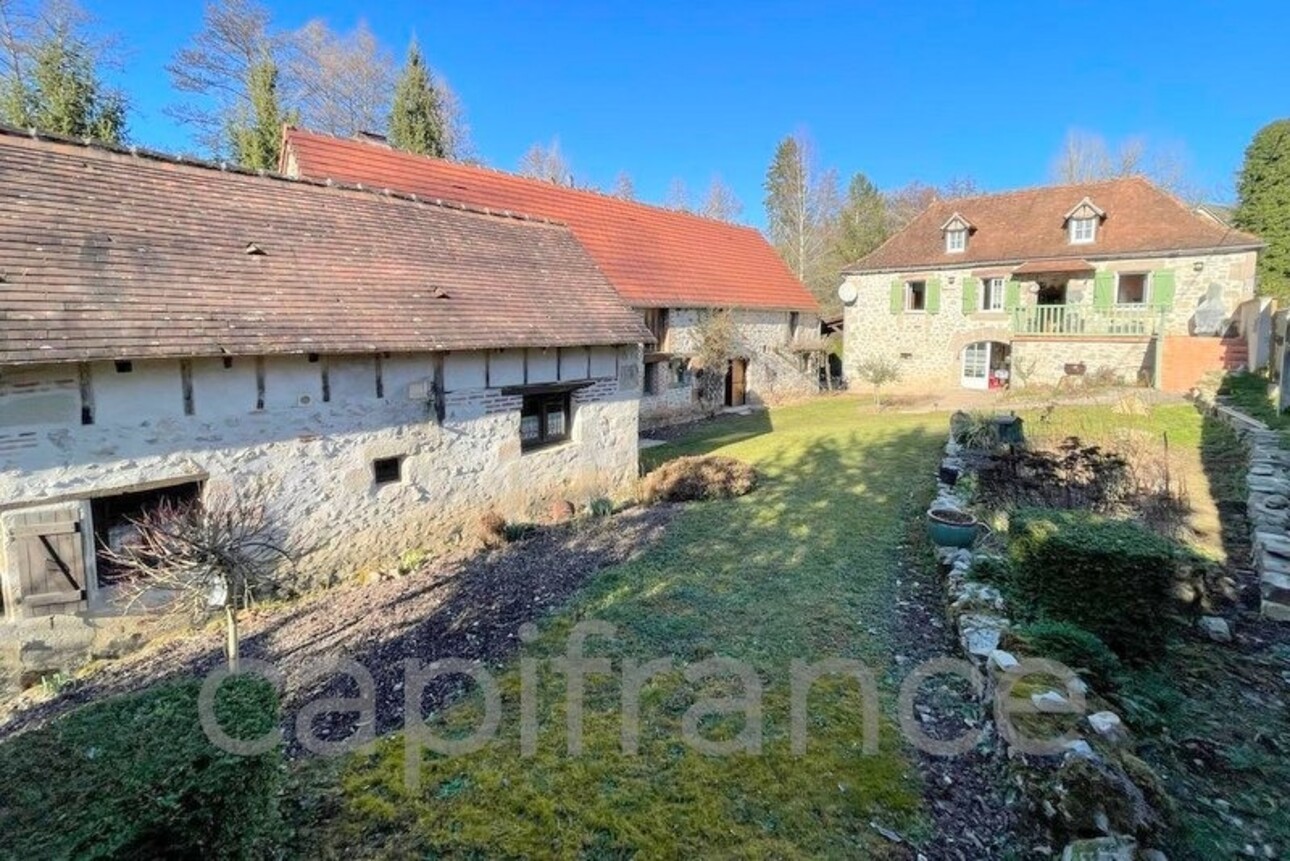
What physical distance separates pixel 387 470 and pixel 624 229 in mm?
14291

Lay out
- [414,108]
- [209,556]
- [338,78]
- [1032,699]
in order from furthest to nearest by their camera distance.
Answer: [338,78] < [414,108] < [209,556] < [1032,699]

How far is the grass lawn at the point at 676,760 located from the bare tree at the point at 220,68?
882 inches

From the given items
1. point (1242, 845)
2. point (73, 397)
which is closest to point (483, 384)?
point (73, 397)

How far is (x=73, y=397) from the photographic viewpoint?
6137 millimetres

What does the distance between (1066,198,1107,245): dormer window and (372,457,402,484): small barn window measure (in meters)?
22.3

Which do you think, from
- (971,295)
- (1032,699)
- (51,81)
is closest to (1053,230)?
(971,295)

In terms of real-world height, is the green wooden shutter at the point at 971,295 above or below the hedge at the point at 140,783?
above

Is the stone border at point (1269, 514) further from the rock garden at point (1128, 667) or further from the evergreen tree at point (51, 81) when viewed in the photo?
the evergreen tree at point (51, 81)

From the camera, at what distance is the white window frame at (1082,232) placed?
20891mm

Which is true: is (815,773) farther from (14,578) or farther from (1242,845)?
(14,578)

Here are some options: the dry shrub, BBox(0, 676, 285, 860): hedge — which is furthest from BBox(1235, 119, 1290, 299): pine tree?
BBox(0, 676, 285, 860): hedge

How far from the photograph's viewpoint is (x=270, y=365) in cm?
738

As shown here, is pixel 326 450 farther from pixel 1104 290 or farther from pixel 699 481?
pixel 1104 290

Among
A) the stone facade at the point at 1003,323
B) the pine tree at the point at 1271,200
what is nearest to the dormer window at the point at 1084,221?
the stone facade at the point at 1003,323
